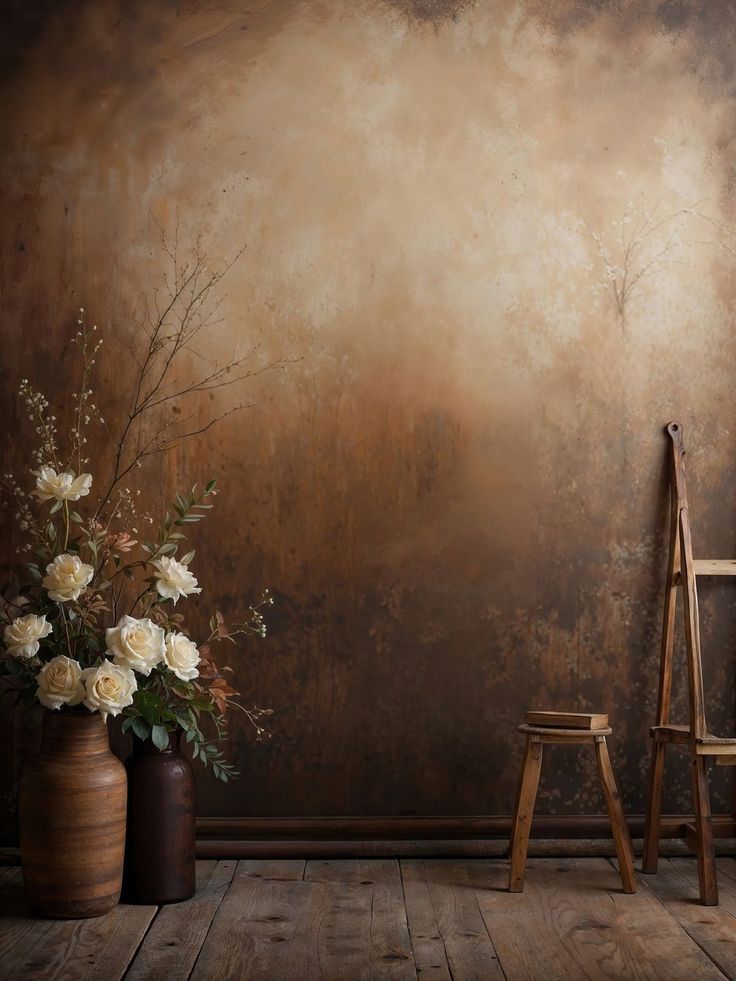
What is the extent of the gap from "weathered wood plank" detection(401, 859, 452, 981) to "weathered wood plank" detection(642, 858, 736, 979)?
0.61 m

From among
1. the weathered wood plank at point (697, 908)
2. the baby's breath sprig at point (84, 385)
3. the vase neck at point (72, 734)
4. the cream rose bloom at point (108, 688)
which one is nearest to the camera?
the weathered wood plank at point (697, 908)

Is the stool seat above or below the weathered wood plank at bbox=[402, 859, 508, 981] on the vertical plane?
above

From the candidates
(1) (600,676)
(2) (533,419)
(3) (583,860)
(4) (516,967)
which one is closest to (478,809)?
(3) (583,860)

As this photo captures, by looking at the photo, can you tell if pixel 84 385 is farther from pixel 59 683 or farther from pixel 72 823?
pixel 72 823

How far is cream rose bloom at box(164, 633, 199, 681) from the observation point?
2.57 metres

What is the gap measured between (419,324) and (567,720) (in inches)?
49.8

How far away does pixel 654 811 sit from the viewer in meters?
2.91

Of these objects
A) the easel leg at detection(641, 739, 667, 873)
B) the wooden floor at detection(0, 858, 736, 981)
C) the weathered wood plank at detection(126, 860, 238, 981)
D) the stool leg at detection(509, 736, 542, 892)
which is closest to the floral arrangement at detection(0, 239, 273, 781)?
the weathered wood plank at detection(126, 860, 238, 981)

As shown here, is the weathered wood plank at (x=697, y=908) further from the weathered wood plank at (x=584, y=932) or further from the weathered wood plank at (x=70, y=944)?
the weathered wood plank at (x=70, y=944)

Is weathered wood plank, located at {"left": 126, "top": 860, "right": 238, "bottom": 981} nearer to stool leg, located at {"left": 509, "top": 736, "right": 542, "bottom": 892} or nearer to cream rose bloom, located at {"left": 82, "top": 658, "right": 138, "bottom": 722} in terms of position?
cream rose bloom, located at {"left": 82, "top": 658, "right": 138, "bottom": 722}

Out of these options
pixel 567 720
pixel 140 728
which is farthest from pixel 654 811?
pixel 140 728

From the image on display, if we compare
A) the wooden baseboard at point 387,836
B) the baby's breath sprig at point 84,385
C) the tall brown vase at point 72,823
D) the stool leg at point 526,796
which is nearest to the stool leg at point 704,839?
the wooden baseboard at point 387,836

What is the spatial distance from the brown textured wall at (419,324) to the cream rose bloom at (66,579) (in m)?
0.58

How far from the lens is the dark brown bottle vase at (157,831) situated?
102 inches
